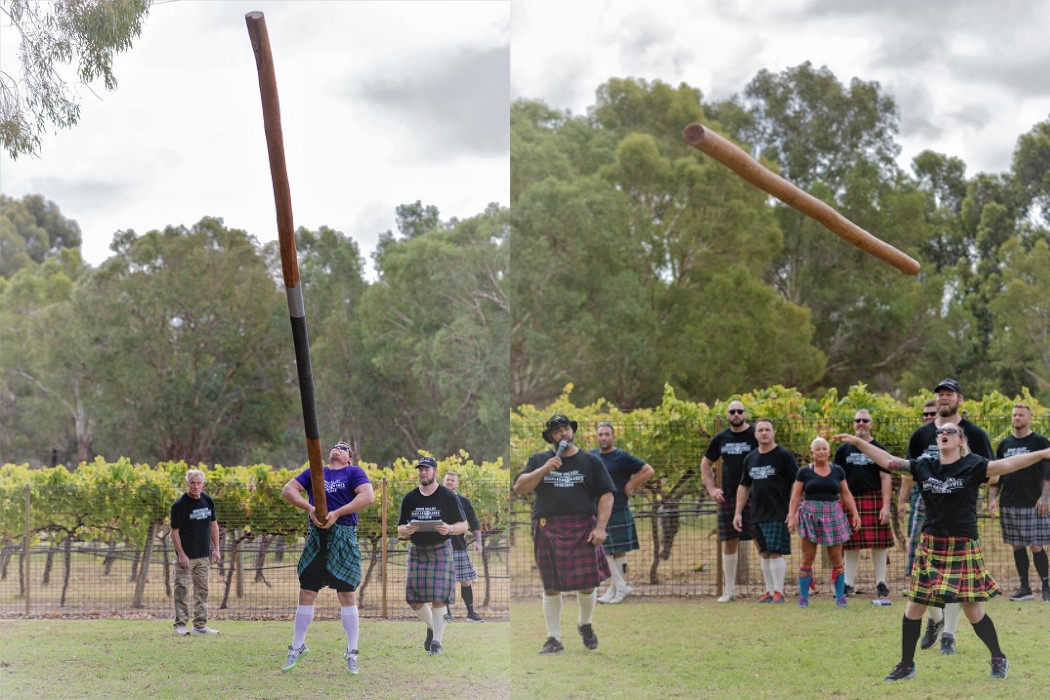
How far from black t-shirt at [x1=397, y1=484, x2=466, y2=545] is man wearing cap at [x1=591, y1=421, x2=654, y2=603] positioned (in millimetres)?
1120

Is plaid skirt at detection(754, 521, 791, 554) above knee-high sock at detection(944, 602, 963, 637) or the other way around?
above

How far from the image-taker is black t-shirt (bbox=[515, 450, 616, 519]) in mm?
4984

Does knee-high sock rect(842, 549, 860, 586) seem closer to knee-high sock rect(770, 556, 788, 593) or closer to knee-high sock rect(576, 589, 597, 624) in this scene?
knee-high sock rect(770, 556, 788, 593)

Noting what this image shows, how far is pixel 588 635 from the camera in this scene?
215 inches

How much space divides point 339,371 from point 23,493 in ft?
5.33

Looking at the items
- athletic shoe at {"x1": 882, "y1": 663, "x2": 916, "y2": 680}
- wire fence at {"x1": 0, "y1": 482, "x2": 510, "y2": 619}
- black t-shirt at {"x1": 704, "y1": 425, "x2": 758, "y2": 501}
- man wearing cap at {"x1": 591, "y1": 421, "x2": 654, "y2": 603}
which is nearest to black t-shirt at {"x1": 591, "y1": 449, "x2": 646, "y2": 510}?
man wearing cap at {"x1": 591, "y1": 421, "x2": 654, "y2": 603}

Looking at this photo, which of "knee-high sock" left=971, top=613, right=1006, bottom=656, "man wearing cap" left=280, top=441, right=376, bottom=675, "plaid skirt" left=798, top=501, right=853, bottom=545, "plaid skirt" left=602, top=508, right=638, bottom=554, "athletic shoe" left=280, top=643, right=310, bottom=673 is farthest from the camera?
"plaid skirt" left=602, top=508, right=638, bottom=554

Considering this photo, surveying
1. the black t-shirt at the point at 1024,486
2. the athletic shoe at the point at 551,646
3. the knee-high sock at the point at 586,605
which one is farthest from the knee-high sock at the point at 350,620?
the black t-shirt at the point at 1024,486

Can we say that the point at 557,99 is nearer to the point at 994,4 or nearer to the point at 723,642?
the point at 994,4

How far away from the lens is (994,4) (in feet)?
36.7

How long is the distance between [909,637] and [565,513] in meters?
1.53

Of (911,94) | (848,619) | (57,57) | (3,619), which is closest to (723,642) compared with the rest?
(848,619)

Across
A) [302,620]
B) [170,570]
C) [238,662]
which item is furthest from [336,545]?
[170,570]

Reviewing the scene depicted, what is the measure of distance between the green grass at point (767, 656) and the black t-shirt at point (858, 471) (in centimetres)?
61
